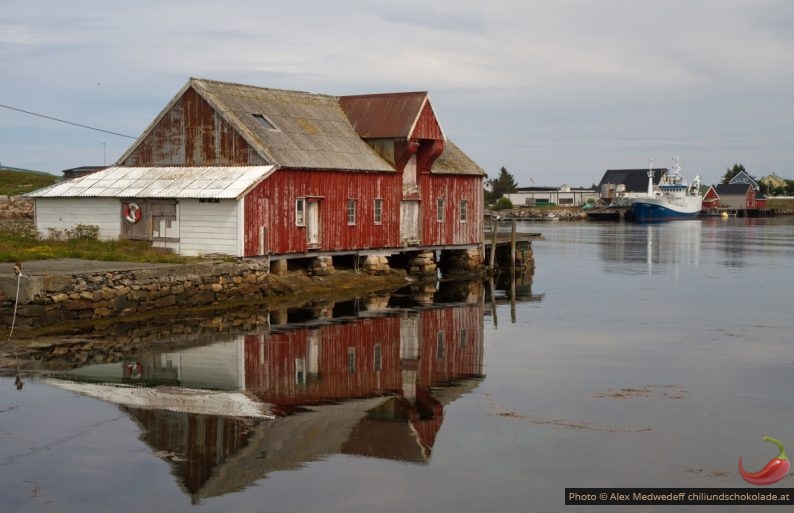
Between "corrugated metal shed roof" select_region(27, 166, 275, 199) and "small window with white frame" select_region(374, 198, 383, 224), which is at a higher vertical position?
"corrugated metal shed roof" select_region(27, 166, 275, 199)

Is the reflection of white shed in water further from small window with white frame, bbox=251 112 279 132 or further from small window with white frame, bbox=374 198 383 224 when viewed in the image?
small window with white frame, bbox=374 198 383 224

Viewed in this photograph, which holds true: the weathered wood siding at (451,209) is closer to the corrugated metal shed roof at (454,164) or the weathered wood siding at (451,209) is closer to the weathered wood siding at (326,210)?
the corrugated metal shed roof at (454,164)

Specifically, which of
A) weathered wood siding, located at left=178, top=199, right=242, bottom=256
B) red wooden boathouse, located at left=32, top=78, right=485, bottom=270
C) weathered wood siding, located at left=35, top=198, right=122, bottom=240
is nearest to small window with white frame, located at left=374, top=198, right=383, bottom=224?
red wooden boathouse, located at left=32, top=78, right=485, bottom=270

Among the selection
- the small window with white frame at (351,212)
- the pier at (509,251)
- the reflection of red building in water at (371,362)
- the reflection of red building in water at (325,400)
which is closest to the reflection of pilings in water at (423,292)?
the small window with white frame at (351,212)

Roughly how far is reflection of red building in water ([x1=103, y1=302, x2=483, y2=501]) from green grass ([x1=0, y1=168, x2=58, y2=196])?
4687cm

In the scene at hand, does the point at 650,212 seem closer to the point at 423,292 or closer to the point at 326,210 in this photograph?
the point at 423,292

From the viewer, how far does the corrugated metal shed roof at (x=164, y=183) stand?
33.9 meters

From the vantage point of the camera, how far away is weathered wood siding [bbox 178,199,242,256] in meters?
33.7

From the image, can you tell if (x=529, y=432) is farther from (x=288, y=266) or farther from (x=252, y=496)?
(x=288, y=266)

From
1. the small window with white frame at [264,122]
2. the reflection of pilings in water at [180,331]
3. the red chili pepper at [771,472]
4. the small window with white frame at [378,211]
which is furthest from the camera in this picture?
the small window with white frame at [378,211]

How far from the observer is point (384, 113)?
42.5 metres

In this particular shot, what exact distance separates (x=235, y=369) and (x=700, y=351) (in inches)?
453

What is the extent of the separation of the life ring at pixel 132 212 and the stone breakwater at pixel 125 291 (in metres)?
5.09

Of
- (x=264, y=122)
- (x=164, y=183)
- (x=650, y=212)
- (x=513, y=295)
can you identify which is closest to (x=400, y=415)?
(x=164, y=183)
